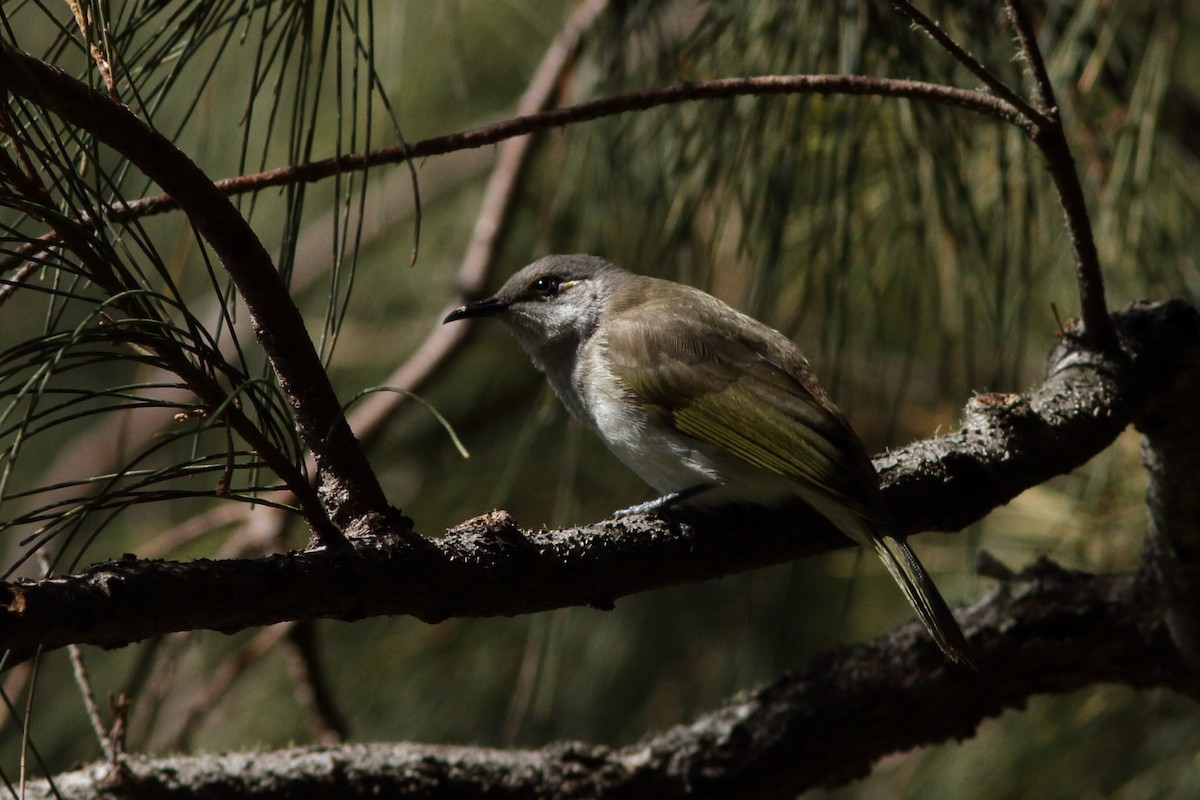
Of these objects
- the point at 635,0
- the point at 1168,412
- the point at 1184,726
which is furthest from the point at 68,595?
the point at 1184,726

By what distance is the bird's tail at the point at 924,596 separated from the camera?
7.42ft

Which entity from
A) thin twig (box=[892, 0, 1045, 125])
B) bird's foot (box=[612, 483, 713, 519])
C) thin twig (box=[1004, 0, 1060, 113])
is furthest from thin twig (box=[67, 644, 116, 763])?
thin twig (box=[1004, 0, 1060, 113])

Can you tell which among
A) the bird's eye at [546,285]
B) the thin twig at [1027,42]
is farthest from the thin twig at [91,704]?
the thin twig at [1027,42]

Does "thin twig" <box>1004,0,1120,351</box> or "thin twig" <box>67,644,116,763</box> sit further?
"thin twig" <box>67,644,116,763</box>

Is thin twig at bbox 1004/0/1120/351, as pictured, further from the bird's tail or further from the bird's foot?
the bird's foot

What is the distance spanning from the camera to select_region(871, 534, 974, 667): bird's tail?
2.26 meters

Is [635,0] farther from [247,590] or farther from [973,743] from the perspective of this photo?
[973,743]

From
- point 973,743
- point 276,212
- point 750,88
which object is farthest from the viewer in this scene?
point 276,212

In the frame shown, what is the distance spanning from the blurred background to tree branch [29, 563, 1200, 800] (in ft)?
0.95

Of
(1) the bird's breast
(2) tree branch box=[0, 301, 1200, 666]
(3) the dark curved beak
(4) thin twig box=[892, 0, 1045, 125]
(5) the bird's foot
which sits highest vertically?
(3) the dark curved beak

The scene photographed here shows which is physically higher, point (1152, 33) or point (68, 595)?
point (1152, 33)

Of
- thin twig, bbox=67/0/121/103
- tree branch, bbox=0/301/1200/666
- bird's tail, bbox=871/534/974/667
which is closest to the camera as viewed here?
tree branch, bbox=0/301/1200/666

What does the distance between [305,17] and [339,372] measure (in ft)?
9.74

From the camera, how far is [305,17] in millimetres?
1993
